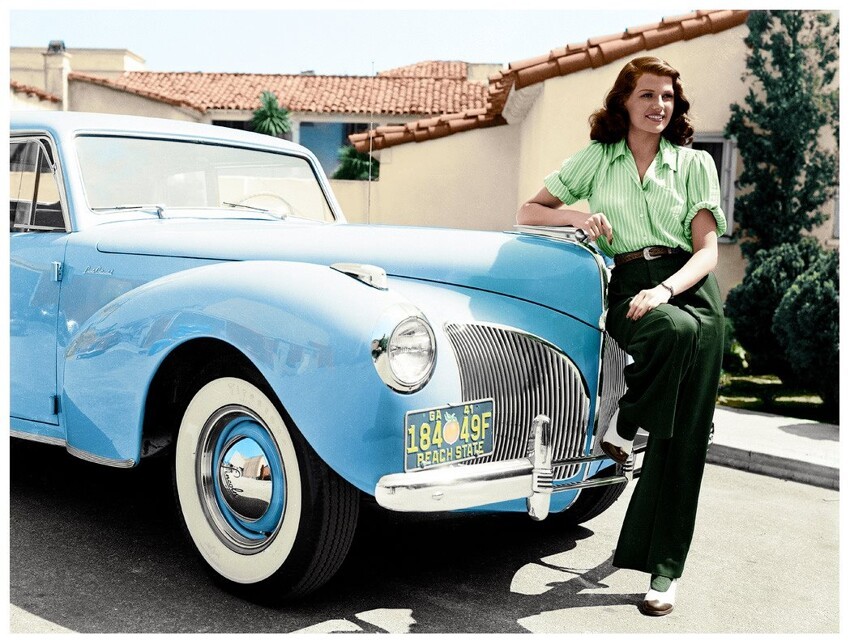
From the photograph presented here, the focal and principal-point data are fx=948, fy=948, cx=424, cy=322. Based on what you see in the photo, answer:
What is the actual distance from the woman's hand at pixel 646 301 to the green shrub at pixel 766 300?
541 cm

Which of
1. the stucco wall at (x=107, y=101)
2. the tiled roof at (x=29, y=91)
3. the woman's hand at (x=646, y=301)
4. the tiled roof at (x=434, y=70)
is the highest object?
the tiled roof at (x=434, y=70)

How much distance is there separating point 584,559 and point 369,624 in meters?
1.03

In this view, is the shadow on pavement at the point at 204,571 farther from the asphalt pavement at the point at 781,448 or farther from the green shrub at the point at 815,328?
the green shrub at the point at 815,328

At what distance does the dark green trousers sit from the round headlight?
63 centimetres

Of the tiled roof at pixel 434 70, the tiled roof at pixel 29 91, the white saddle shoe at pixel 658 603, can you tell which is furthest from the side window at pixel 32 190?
the tiled roof at pixel 434 70

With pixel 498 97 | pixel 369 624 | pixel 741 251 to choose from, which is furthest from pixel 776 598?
pixel 498 97

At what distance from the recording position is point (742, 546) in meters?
3.75

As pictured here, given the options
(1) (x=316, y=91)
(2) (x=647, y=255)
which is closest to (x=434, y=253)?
(2) (x=647, y=255)

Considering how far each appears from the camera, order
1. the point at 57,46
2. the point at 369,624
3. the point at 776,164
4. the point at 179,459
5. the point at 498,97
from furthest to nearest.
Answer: the point at 57,46 < the point at 498,97 < the point at 776,164 < the point at 179,459 < the point at 369,624

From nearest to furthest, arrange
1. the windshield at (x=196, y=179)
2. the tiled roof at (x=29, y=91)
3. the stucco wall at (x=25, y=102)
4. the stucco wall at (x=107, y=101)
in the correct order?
the windshield at (x=196, y=179), the stucco wall at (x=25, y=102), the tiled roof at (x=29, y=91), the stucco wall at (x=107, y=101)

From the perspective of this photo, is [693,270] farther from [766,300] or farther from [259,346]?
[766,300]

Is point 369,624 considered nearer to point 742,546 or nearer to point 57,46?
point 742,546

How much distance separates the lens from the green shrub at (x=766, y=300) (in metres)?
7.92

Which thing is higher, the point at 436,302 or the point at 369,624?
the point at 436,302
